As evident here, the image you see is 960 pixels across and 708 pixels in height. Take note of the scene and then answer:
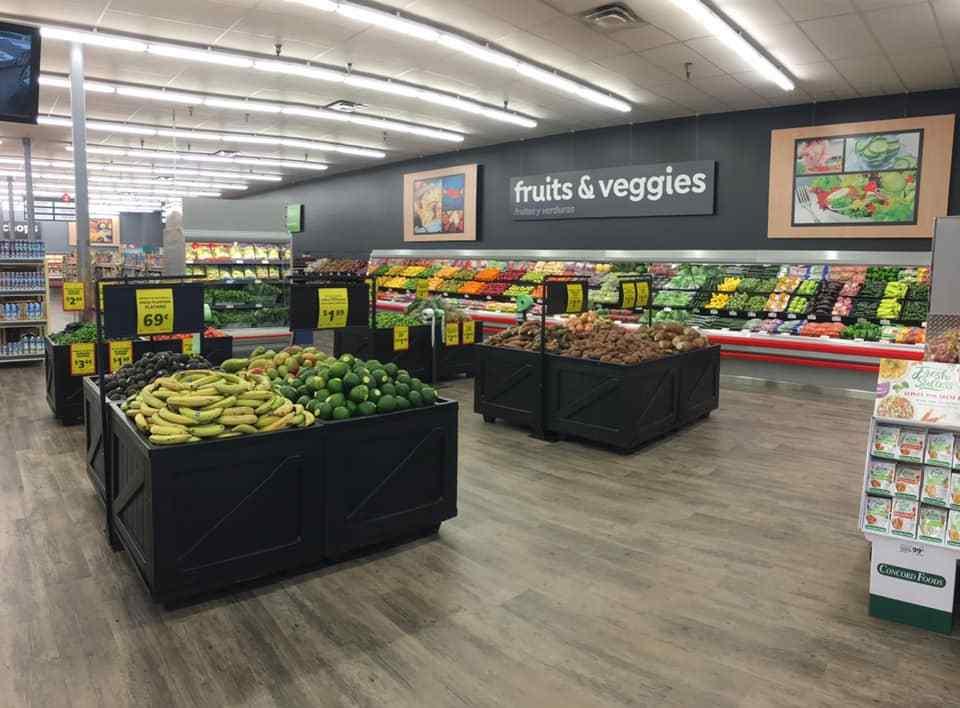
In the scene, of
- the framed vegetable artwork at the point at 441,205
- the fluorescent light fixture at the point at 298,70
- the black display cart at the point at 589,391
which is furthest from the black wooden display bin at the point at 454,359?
the framed vegetable artwork at the point at 441,205

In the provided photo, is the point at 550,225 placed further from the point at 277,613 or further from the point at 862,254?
the point at 277,613

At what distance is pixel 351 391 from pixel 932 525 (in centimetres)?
301

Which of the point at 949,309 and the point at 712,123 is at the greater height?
the point at 712,123

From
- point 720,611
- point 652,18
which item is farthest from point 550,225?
point 720,611

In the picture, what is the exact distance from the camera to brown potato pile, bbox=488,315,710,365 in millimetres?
6195

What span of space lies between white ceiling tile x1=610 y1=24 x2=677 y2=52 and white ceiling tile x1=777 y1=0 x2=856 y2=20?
1.19 m

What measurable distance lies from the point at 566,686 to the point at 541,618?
534mm

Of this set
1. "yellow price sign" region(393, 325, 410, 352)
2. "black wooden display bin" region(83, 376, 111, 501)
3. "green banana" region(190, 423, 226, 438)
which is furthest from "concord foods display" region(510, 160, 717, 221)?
"green banana" region(190, 423, 226, 438)

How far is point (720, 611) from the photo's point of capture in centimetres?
332

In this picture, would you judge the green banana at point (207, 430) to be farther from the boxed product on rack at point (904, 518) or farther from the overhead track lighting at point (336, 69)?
the overhead track lighting at point (336, 69)

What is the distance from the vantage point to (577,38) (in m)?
7.11

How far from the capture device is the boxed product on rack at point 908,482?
3.21 metres

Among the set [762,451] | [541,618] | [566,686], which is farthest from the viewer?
[762,451]

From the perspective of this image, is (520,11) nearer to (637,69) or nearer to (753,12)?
(753,12)
